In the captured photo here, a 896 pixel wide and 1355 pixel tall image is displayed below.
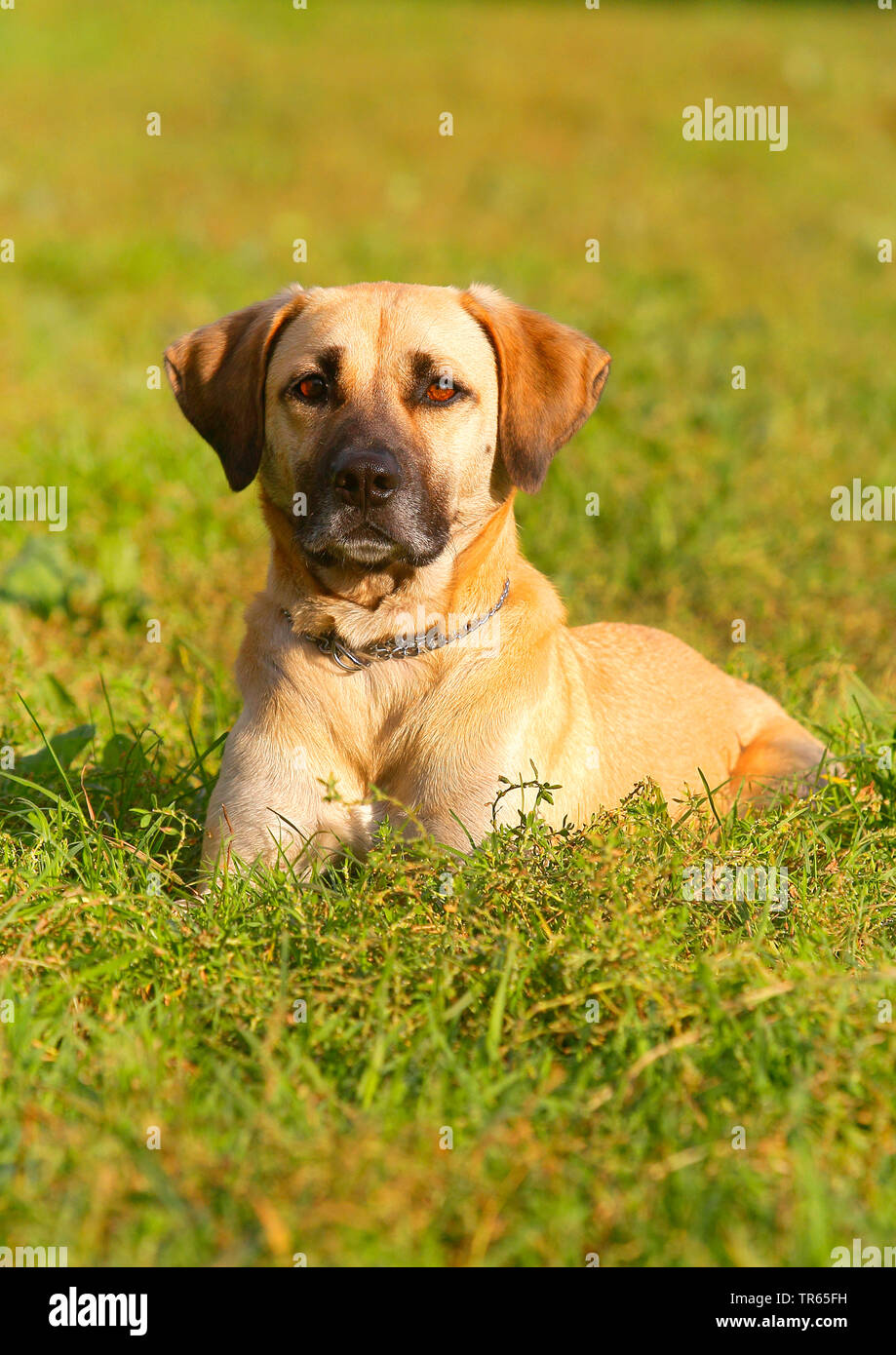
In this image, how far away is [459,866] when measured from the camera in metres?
3.39

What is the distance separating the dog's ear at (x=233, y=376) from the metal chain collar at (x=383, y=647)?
1.81 ft

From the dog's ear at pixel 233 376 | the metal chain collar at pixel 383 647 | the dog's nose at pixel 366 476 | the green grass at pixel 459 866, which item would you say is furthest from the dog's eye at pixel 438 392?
the green grass at pixel 459 866

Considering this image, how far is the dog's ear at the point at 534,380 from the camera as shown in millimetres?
4020

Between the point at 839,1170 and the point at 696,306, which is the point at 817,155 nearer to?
the point at 696,306

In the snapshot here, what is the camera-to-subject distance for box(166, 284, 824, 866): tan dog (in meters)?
3.74

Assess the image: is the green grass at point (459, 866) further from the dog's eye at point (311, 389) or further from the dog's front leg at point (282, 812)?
the dog's eye at point (311, 389)

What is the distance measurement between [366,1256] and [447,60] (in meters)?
20.8

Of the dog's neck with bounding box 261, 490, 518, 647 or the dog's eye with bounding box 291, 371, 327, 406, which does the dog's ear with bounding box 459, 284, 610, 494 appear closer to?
the dog's neck with bounding box 261, 490, 518, 647

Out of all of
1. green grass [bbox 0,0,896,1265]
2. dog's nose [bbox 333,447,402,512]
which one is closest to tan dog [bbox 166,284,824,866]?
dog's nose [bbox 333,447,402,512]

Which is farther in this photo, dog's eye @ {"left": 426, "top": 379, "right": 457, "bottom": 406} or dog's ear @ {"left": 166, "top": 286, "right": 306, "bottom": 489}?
dog's ear @ {"left": 166, "top": 286, "right": 306, "bottom": 489}

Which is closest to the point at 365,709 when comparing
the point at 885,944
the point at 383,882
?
the point at 383,882

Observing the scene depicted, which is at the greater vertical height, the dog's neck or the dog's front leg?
the dog's neck

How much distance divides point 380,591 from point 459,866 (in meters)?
0.92

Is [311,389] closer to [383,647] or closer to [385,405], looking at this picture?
[385,405]
